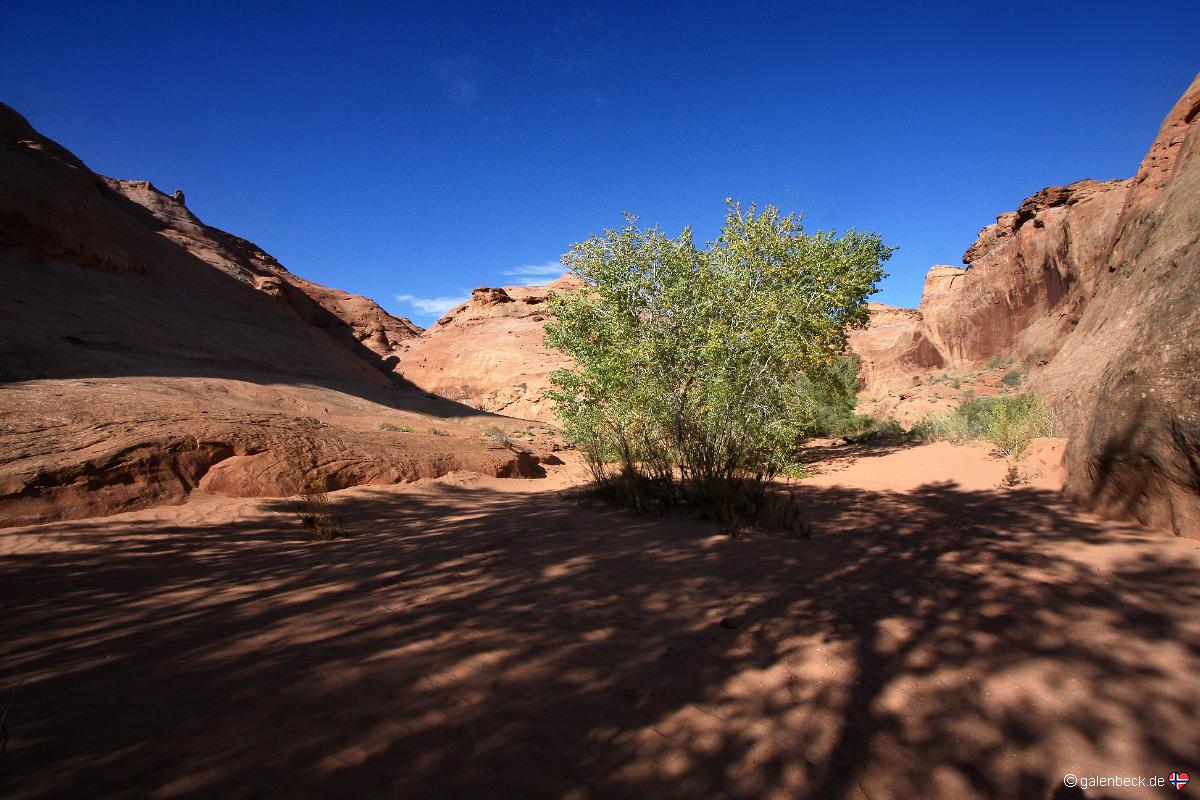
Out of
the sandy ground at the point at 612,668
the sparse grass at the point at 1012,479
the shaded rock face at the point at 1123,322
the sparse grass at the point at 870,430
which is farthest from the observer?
the sparse grass at the point at 870,430

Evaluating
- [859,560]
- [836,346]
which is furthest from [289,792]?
[836,346]

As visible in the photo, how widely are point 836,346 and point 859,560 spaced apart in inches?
369

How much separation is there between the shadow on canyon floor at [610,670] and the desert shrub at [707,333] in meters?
3.45

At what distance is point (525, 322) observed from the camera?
1587 inches

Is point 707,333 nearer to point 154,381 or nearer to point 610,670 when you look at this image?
point 610,670

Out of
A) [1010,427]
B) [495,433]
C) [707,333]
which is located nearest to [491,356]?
[495,433]

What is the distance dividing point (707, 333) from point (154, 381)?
37.5ft

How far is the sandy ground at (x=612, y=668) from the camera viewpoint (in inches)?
69.7

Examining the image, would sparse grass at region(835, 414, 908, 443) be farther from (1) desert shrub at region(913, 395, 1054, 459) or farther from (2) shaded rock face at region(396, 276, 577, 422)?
(2) shaded rock face at region(396, 276, 577, 422)

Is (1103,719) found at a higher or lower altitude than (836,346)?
lower

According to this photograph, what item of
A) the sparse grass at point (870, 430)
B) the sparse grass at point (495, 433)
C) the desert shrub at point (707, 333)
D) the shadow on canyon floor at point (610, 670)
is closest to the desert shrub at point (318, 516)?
the shadow on canyon floor at point (610, 670)

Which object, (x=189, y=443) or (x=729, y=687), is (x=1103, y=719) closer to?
(x=729, y=687)

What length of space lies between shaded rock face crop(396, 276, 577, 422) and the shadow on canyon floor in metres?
23.3

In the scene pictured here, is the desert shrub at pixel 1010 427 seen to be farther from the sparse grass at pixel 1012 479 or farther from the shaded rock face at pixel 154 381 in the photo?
the shaded rock face at pixel 154 381
